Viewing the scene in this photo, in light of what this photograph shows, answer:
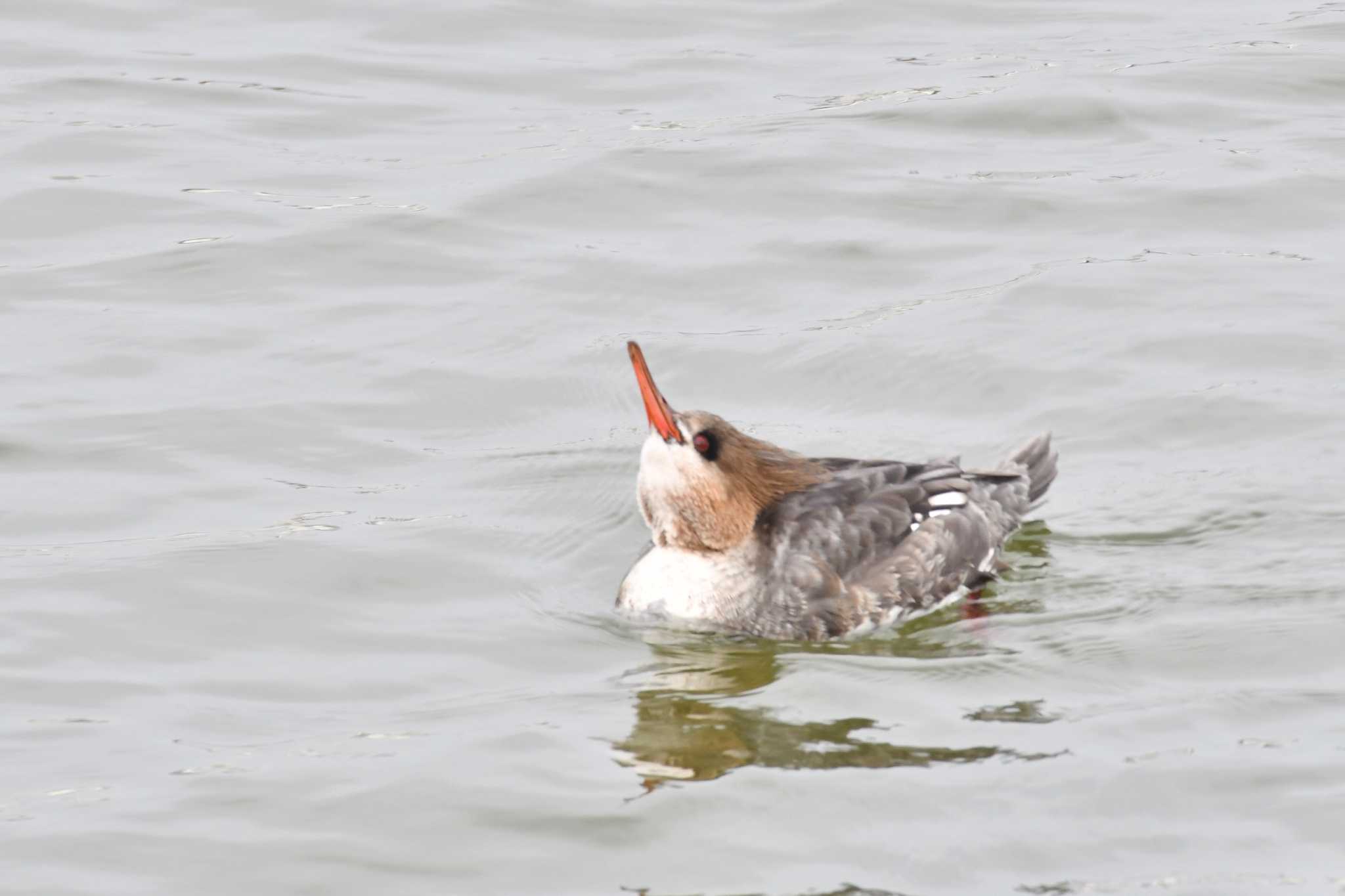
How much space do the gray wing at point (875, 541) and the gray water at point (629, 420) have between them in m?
0.22

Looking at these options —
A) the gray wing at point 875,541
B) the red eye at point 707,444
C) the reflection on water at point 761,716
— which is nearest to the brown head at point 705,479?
the red eye at point 707,444

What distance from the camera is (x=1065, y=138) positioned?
17.2 m

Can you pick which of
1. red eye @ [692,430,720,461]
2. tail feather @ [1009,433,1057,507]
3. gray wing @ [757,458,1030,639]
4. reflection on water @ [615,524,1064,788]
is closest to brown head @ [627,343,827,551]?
red eye @ [692,430,720,461]

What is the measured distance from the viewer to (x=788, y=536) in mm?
10250

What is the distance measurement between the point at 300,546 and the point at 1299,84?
11.5m

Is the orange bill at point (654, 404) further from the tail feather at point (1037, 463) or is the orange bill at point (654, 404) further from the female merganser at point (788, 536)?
the tail feather at point (1037, 463)

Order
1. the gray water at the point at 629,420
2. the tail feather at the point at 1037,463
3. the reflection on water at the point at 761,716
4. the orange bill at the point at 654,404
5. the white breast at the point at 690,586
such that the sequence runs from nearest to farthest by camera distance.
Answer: the gray water at the point at 629,420
the reflection on water at the point at 761,716
the orange bill at the point at 654,404
the white breast at the point at 690,586
the tail feather at the point at 1037,463

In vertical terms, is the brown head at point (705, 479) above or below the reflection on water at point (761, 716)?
above

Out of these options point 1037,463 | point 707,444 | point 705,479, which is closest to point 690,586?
point 705,479

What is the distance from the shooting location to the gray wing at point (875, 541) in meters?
10.0

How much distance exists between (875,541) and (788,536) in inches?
18.1

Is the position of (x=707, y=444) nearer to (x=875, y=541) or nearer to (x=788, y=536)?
(x=788, y=536)

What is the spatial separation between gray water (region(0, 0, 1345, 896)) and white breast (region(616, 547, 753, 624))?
0.18 metres

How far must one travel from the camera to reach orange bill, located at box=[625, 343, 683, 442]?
31.5ft
